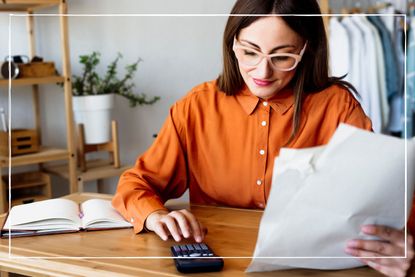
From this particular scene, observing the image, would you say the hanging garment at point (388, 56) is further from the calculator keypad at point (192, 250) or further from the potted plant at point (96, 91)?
the calculator keypad at point (192, 250)

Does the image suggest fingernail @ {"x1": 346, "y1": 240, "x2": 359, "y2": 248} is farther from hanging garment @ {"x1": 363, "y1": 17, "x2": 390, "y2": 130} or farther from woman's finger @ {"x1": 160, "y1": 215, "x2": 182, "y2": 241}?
hanging garment @ {"x1": 363, "y1": 17, "x2": 390, "y2": 130}

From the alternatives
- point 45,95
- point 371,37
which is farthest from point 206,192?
point 371,37

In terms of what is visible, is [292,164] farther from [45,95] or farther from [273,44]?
[45,95]

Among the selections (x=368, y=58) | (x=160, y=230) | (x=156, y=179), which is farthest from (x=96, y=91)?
(x=160, y=230)

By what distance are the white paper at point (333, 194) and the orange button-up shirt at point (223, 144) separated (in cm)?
4

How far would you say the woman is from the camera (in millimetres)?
718

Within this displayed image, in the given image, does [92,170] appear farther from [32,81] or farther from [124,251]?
[124,251]

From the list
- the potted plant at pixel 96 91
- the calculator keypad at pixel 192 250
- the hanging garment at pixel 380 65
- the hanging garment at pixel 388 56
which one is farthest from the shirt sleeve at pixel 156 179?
the hanging garment at pixel 388 56

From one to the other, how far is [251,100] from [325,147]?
0.54ft

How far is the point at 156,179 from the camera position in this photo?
1.05 metres

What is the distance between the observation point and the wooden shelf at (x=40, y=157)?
2.03 metres

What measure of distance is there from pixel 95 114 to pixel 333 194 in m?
1.56

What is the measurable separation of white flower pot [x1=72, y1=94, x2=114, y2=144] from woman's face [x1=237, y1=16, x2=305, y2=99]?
3.13ft

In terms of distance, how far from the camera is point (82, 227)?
0.97m
